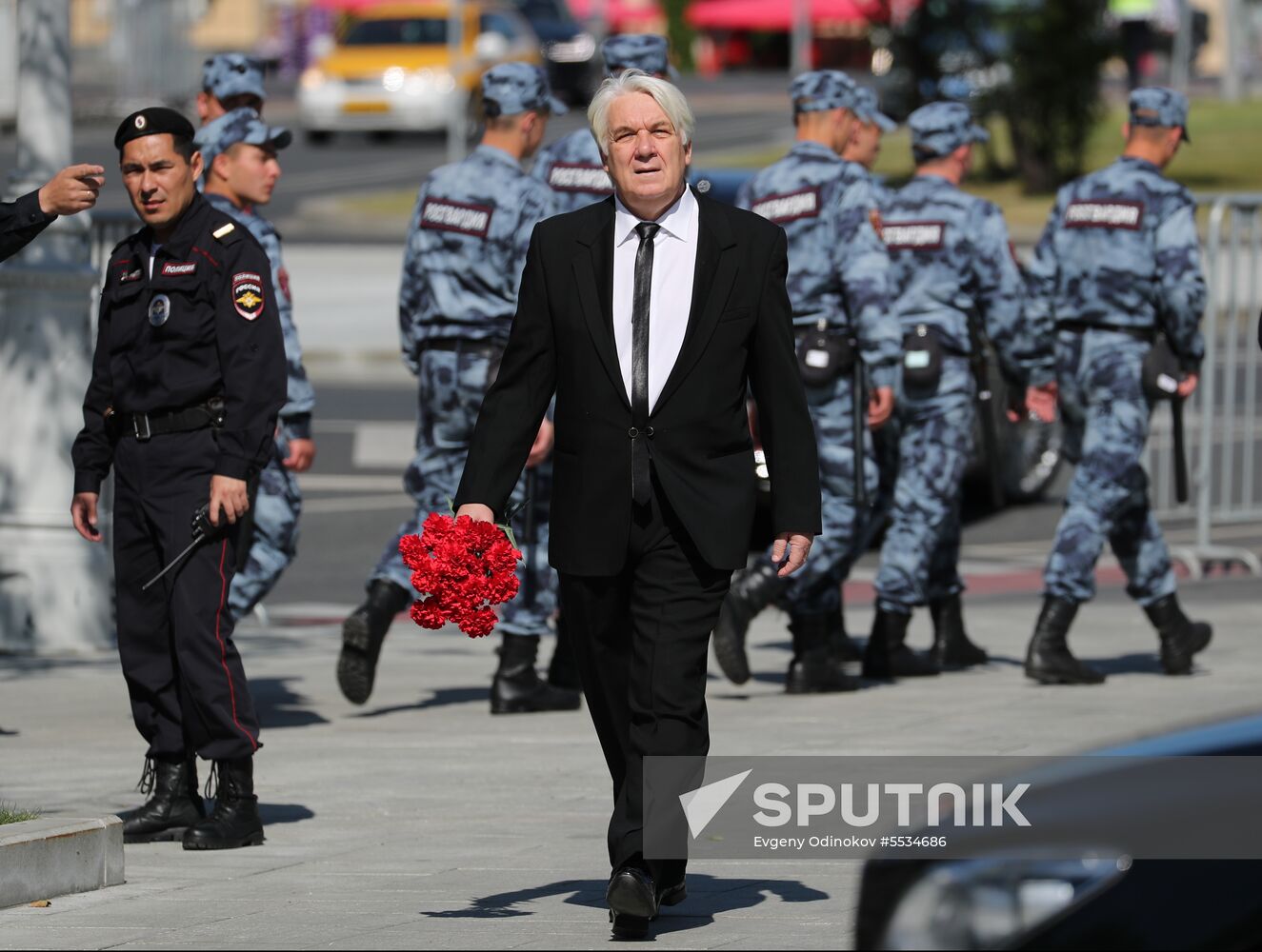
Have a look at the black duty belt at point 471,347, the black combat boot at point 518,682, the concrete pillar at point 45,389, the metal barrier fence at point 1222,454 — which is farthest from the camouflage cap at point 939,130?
the concrete pillar at point 45,389

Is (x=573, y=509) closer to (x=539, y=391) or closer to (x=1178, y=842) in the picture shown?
(x=539, y=391)

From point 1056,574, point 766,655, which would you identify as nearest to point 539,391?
point 1056,574

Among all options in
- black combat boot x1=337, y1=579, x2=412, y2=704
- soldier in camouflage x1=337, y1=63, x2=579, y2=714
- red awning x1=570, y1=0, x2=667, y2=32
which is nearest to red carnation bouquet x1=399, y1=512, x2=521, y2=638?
black combat boot x1=337, y1=579, x2=412, y2=704

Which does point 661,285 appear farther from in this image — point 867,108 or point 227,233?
point 867,108

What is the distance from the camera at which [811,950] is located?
559 centimetres

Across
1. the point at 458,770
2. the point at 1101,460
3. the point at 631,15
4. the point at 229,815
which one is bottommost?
the point at 458,770

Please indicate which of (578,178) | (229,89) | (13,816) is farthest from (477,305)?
(13,816)

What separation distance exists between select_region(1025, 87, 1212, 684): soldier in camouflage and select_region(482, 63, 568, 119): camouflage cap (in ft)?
6.65

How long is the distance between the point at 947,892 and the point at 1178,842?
0.35 m

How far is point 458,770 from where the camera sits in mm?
8195

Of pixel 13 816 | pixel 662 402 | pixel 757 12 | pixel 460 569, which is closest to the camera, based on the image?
pixel 460 569

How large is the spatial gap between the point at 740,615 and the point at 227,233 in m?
3.03

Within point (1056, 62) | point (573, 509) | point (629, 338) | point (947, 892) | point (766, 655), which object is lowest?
point (766, 655)

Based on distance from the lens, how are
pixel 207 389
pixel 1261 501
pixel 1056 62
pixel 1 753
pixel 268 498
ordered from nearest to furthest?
pixel 207 389
pixel 1 753
pixel 268 498
pixel 1261 501
pixel 1056 62
